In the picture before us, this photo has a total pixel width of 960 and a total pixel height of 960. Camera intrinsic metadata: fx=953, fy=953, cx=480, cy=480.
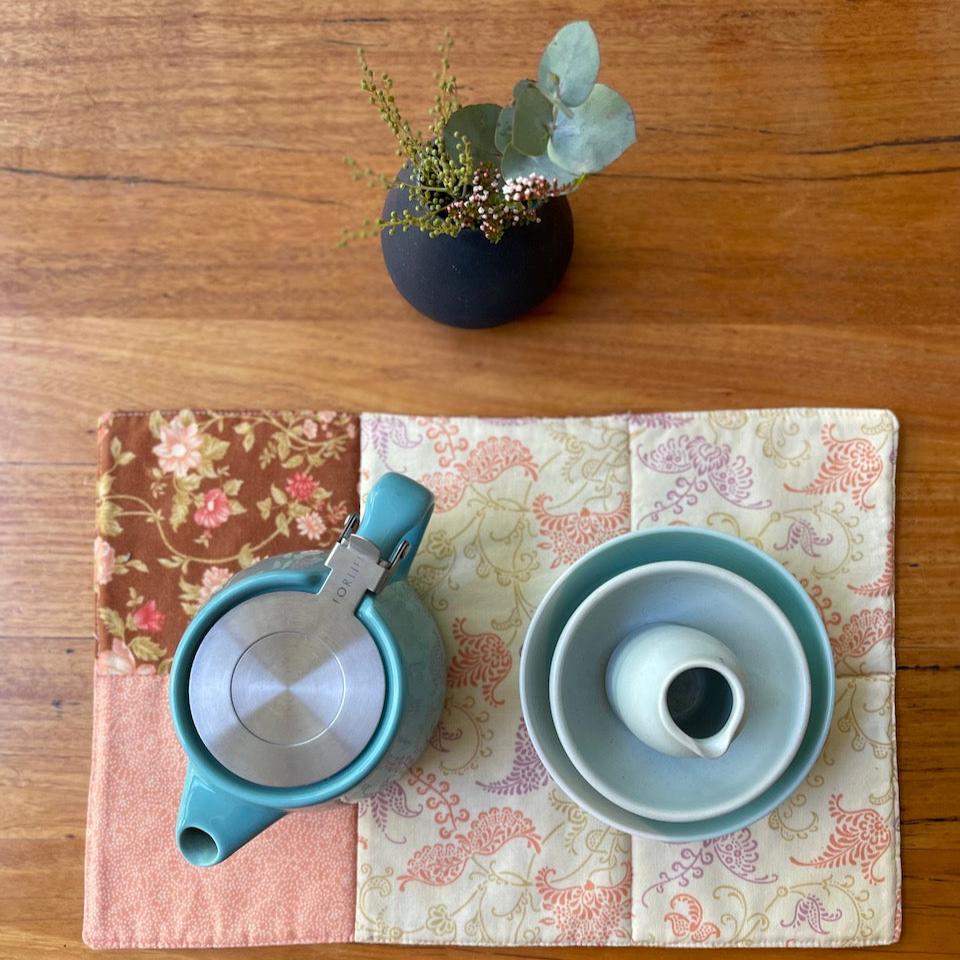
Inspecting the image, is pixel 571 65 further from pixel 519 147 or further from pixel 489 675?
pixel 489 675

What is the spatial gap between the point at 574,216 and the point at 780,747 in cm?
44

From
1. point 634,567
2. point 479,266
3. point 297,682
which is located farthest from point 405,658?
point 479,266

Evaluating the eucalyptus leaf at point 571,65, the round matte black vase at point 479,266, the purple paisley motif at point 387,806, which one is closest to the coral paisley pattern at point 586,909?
the purple paisley motif at point 387,806

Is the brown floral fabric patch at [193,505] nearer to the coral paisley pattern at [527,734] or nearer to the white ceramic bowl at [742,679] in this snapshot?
the coral paisley pattern at [527,734]

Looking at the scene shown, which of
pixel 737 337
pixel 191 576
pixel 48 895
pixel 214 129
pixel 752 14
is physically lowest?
pixel 48 895

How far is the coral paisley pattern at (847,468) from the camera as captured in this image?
751mm

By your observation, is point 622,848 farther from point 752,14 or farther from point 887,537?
point 752,14

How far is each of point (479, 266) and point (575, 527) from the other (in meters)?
0.22

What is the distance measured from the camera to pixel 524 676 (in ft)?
2.14

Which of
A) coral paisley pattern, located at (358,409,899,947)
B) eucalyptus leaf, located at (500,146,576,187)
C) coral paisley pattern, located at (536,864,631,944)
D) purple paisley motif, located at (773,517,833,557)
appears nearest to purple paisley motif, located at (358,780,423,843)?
coral paisley pattern, located at (358,409,899,947)

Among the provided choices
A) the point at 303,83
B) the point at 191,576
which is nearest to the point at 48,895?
the point at 191,576

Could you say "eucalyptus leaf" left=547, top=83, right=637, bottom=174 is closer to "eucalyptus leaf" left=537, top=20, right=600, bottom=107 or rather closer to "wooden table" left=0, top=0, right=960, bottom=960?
"eucalyptus leaf" left=537, top=20, right=600, bottom=107

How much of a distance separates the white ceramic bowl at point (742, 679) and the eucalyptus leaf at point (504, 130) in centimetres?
29

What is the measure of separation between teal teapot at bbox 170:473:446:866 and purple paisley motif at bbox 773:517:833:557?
0.33 m
